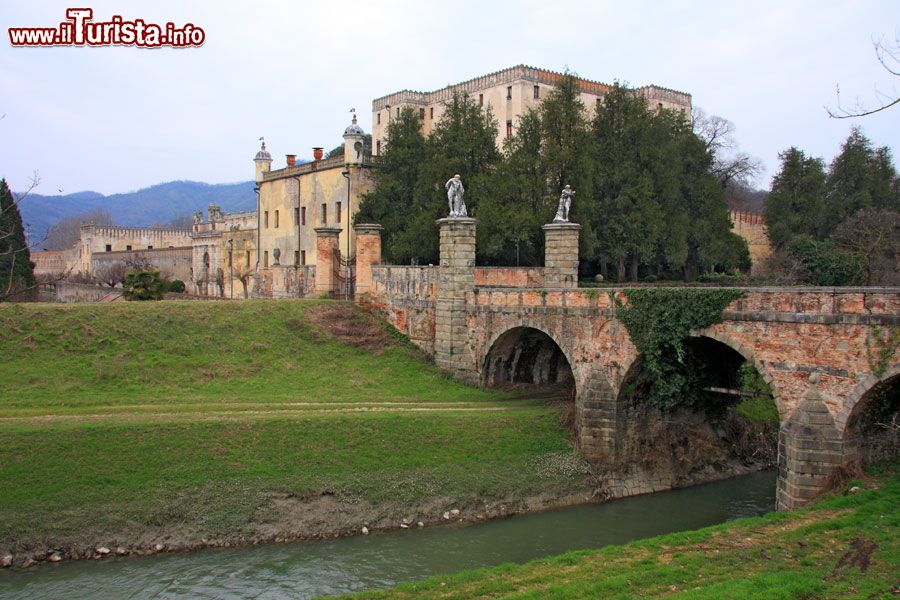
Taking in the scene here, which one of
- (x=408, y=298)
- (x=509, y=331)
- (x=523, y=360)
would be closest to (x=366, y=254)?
(x=408, y=298)

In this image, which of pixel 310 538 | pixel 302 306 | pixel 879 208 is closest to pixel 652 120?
pixel 879 208

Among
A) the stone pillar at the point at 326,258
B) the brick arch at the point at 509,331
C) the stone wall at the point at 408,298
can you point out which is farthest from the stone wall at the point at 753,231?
the brick arch at the point at 509,331

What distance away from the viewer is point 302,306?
31.5 meters

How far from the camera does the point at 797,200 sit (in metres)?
45.3

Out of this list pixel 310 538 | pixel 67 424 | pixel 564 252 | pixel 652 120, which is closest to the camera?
→ pixel 310 538

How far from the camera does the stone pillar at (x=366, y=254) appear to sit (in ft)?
108

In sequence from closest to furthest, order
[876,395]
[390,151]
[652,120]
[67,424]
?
[876,395] < [67,424] < [652,120] < [390,151]

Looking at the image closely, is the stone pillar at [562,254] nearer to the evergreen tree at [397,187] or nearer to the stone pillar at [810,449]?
the stone pillar at [810,449]

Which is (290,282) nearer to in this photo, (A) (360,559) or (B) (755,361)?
(A) (360,559)

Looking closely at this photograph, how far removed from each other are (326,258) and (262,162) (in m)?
20.3

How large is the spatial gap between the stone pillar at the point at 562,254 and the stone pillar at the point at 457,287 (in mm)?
2803

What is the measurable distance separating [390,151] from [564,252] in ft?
57.6

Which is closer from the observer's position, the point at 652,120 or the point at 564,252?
the point at 564,252

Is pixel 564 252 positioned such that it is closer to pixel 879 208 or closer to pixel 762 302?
pixel 762 302
